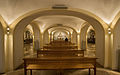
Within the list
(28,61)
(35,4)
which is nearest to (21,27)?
(35,4)

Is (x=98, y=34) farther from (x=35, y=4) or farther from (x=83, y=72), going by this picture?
(x=35, y=4)

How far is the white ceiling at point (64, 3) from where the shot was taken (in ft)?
17.1

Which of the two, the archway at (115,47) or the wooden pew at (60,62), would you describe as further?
the archway at (115,47)

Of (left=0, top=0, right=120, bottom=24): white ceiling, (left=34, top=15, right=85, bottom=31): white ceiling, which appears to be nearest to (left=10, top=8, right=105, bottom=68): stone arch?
(left=0, top=0, right=120, bottom=24): white ceiling

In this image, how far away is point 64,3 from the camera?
5605 millimetres

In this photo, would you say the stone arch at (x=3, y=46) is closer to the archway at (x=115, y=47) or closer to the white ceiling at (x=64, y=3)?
the white ceiling at (x=64, y=3)

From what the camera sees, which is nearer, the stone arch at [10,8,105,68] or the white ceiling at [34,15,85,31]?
the stone arch at [10,8,105,68]

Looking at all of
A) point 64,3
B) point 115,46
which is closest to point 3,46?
point 64,3

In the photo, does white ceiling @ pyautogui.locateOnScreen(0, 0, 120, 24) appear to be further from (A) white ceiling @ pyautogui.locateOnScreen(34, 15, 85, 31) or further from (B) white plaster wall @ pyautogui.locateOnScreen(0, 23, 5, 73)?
(A) white ceiling @ pyautogui.locateOnScreen(34, 15, 85, 31)

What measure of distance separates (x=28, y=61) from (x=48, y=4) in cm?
325

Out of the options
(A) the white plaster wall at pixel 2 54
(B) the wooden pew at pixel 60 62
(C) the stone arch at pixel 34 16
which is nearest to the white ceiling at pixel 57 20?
(C) the stone arch at pixel 34 16

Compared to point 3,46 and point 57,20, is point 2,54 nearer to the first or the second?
point 3,46

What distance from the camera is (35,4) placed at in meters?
5.62

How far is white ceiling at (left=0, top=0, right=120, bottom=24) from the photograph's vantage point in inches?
206
